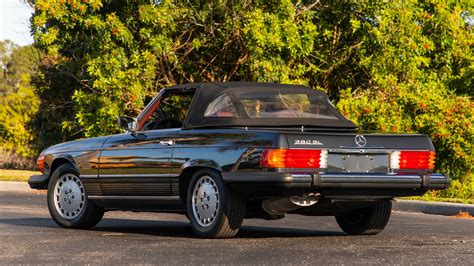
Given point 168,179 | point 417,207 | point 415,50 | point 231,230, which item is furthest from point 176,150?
point 415,50

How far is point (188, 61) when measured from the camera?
984 inches

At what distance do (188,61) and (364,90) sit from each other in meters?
4.24

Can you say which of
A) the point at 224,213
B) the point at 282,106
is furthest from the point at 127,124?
the point at 224,213

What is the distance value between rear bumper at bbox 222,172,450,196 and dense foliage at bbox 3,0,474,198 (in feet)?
39.1

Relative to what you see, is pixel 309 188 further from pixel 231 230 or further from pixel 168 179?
pixel 168 179

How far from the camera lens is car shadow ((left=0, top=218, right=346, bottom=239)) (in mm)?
10742

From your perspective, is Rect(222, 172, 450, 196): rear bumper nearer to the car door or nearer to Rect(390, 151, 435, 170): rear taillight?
Rect(390, 151, 435, 170): rear taillight

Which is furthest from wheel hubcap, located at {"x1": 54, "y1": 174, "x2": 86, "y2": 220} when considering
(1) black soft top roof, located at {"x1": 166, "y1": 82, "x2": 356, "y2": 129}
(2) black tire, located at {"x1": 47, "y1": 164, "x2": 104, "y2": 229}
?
(1) black soft top roof, located at {"x1": 166, "y1": 82, "x2": 356, "y2": 129}

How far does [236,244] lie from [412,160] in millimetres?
1917

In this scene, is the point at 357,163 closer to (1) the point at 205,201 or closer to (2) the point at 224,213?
(2) the point at 224,213

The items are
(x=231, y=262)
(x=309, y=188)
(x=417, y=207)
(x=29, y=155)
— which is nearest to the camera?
(x=231, y=262)

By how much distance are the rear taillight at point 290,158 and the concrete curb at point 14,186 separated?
46.7ft

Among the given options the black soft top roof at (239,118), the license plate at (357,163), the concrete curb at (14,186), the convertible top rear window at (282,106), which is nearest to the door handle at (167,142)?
the black soft top roof at (239,118)

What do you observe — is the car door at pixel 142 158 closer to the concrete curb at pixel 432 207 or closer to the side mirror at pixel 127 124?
the side mirror at pixel 127 124
